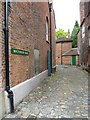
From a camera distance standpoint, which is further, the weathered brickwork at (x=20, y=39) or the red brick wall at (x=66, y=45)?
the red brick wall at (x=66, y=45)

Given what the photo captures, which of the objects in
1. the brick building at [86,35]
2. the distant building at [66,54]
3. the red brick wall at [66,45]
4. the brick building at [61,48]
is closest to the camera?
the brick building at [86,35]

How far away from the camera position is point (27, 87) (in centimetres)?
857

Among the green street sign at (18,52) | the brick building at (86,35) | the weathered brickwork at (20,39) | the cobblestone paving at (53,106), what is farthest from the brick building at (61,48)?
the cobblestone paving at (53,106)

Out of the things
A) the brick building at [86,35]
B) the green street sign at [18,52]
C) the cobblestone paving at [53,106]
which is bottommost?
the cobblestone paving at [53,106]

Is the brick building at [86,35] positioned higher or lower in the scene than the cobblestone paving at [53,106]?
higher

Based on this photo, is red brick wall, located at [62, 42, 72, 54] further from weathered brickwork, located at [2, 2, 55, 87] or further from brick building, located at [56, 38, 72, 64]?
weathered brickwork, located at [2, 2, 55, 87]

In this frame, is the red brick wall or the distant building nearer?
the distant building

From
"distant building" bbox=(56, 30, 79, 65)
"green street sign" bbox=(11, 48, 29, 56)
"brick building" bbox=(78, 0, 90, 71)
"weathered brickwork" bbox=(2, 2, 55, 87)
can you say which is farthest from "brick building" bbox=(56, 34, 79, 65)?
"green street sign" bbox=(11, 48, 29, 56)

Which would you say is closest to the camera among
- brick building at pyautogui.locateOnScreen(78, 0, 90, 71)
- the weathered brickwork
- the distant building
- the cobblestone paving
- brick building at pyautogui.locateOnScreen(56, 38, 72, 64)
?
the cobblestone paving

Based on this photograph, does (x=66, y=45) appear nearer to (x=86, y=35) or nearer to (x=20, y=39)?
(x=86, y=35)

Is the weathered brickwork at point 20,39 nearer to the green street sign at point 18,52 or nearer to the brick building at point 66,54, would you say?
the green street sign at point 18,52

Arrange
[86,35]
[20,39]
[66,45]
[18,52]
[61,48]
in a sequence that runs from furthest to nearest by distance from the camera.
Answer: [66,45] → [61,48] → [86,35] → [20,39] → [18,52]

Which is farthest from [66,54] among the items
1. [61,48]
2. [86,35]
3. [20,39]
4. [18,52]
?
[18,52]

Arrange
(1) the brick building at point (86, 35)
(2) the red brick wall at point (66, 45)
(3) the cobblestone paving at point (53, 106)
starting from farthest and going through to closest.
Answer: (2) the red brick wall at point (66, 45)
(1) the brick building at point (86, 35)
(3) the cobblestone paving at point (53, 106)
